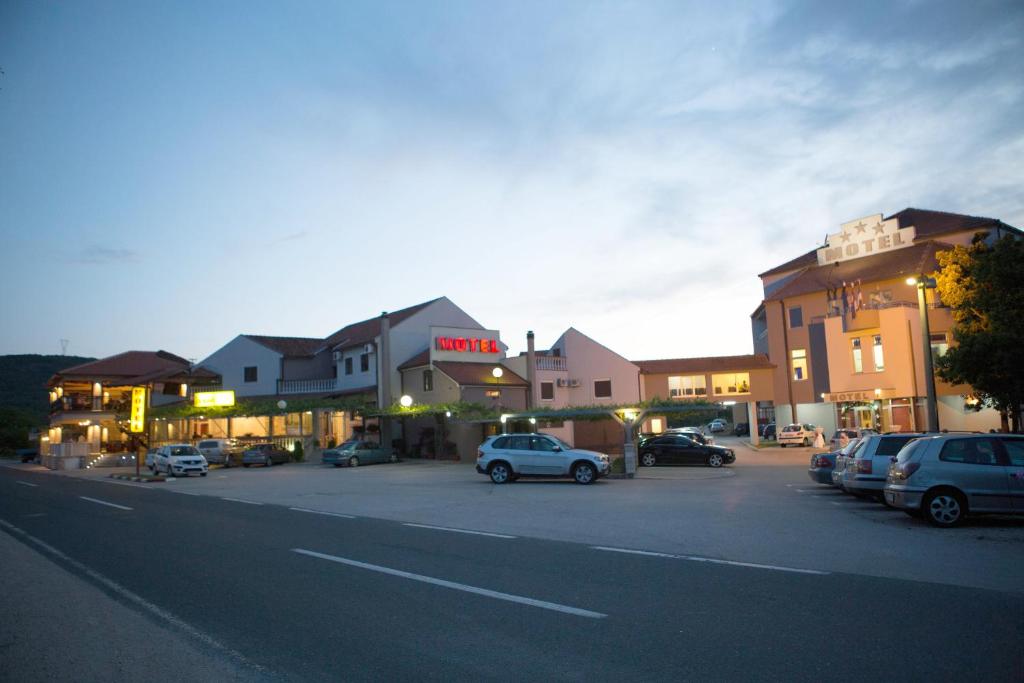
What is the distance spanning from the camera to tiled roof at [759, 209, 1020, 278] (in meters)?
48.6

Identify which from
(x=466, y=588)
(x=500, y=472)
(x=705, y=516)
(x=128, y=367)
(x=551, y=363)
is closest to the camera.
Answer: (x=466, y=588)

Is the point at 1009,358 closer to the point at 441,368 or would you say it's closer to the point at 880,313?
the point at 880,313

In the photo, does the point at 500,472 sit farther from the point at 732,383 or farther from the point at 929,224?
the point at 929,224

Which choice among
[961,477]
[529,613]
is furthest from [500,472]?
[529,613]

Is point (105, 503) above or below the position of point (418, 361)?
below

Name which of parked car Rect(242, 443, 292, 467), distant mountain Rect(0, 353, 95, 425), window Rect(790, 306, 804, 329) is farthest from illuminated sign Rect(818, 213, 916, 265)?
distant mountain Rect(0, 353, 95, 425)

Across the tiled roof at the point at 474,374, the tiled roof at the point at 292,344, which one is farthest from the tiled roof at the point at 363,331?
the tiled roof at the point at 474,374

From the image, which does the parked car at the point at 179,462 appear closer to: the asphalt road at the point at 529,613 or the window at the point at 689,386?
the asphalt road at the point at 529,613

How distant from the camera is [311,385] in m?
49.9

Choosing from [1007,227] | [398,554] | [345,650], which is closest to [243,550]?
[398,554]

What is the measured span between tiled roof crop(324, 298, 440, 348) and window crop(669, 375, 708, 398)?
63.1 feet

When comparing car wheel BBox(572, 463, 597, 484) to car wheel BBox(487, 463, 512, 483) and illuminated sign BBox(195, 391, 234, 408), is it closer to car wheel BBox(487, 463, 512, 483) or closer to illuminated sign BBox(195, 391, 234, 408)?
car wheel BBox(487, 463, 512, 483)

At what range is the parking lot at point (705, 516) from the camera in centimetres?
981

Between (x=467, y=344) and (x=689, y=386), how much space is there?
18.1 meters
